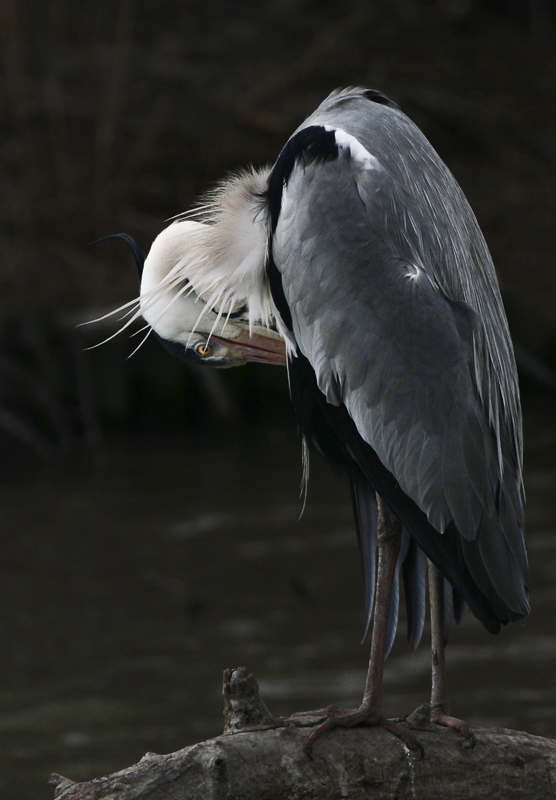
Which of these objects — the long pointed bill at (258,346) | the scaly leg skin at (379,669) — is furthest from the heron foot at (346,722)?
the long pointed bill at (258,346)

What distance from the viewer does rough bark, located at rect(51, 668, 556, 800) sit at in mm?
2707

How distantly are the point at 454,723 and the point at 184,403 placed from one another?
32.2ft

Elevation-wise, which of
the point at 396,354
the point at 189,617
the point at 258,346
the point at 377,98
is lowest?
the point at 189,617

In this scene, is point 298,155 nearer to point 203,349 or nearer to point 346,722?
point 203,349

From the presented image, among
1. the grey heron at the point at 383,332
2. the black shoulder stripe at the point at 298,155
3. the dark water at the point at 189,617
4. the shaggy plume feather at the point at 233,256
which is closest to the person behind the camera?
the grey heron at the point at 383,332

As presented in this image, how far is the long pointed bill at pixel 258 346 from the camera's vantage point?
3.70m

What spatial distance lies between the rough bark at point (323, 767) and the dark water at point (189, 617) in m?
4.15

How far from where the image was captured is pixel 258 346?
12.2ft

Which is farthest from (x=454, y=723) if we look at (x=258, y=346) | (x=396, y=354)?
(x=258, y=346)

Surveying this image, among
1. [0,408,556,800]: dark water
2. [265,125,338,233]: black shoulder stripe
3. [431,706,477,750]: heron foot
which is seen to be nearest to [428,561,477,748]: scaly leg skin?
[431,706,477,750]: heron foot

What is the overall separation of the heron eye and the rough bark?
44.6 inches

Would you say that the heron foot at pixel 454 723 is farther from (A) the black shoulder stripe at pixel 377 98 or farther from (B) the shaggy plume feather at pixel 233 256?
(A) the black shoulder stripe at pixel 377 98

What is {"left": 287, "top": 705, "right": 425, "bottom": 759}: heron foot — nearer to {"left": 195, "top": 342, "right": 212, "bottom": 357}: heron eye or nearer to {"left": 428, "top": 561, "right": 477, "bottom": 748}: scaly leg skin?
{"left": 428, "top": 561, "right": 477, "bottom": 748}: scaly leg skin

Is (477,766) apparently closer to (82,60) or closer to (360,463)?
(360,463)
